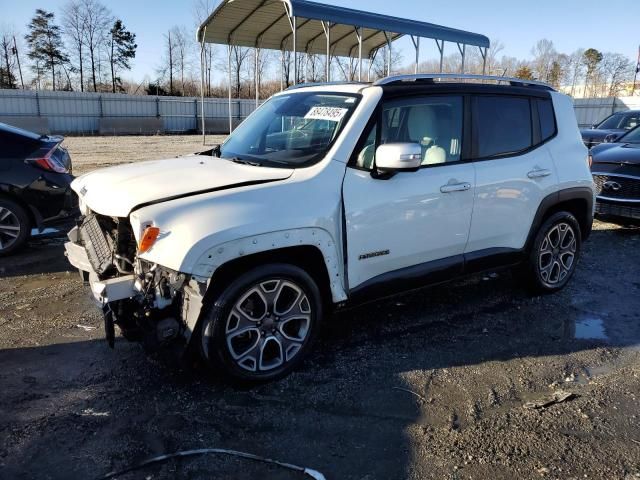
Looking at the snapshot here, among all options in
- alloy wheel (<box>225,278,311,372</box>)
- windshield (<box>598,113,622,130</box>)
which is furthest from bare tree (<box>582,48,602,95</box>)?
alloy wheel (<box>225,278,311,372</box>)

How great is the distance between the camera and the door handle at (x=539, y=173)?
15.0ft

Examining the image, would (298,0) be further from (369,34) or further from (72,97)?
(72,97)

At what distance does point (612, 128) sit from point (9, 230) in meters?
12.6

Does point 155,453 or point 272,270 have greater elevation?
point 272,270

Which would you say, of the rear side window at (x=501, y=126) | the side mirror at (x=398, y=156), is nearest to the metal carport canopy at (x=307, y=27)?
the rear side window at (x=501, y=126)

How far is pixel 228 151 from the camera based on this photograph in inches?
171

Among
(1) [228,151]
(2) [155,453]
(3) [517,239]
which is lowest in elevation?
(2) [155,453]

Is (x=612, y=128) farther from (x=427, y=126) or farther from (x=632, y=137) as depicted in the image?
(x=427, y=126)

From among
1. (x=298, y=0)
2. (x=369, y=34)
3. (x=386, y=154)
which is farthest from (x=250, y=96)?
(x=386, y=154)

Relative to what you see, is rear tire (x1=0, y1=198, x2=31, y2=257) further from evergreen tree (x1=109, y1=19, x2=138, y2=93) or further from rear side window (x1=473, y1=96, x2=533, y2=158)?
evergreen tree (x1=109, y1=19, x2=138, y2=93)

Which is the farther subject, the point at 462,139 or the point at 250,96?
the point at 250,96

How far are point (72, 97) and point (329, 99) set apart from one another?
30970 mm

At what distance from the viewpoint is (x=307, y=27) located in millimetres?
16875

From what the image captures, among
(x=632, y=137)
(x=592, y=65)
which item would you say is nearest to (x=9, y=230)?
(x=632, y=137)
